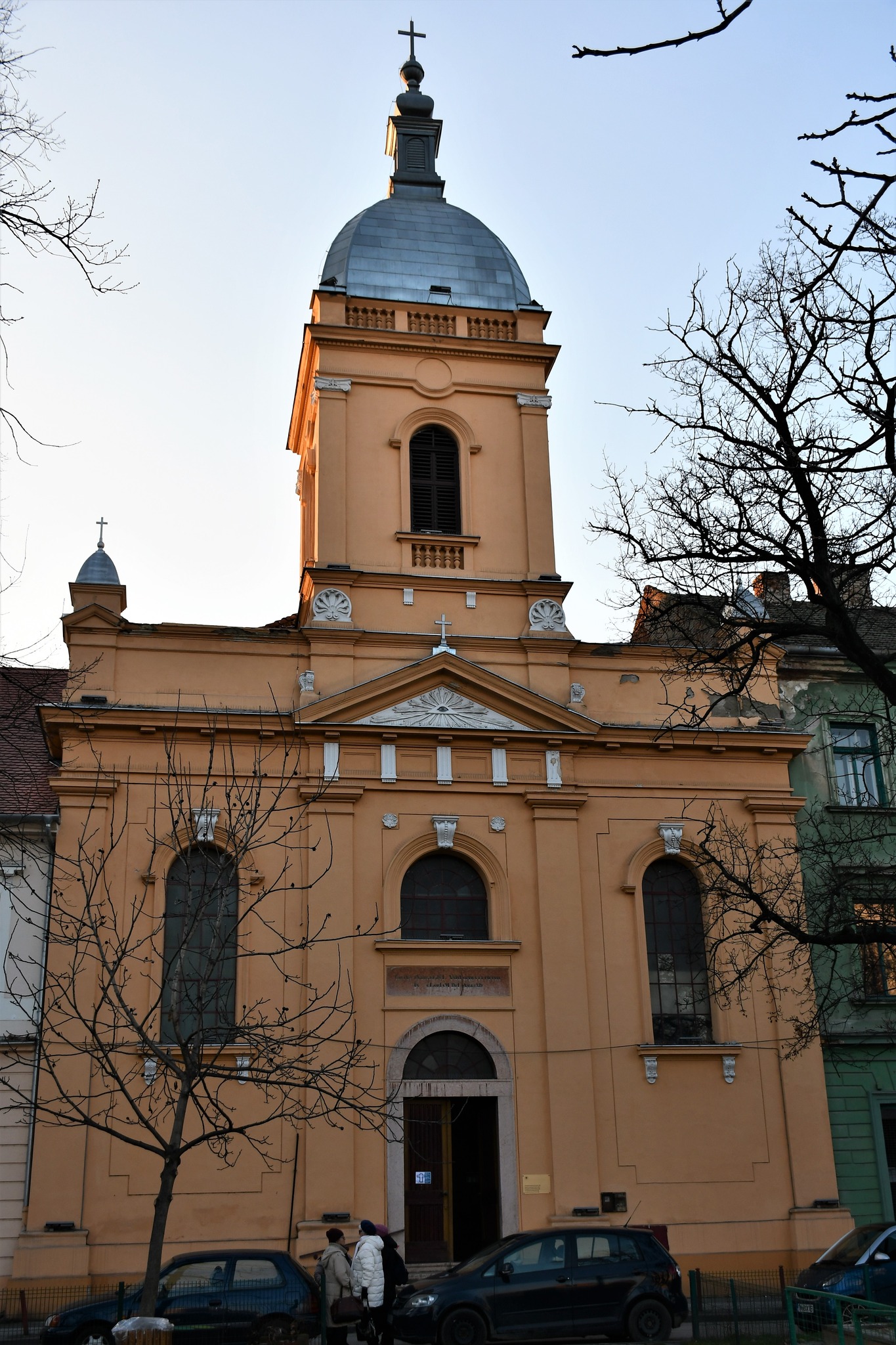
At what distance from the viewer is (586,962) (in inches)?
903

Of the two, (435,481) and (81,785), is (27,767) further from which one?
(435,481)

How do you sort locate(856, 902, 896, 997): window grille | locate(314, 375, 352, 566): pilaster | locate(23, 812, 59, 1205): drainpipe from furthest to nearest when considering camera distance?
locate(314, 375, 352, 566): pilaster < locate(856, 902, 896, 997): window grille < locate(23, 812, 59, 1205): drainpipe

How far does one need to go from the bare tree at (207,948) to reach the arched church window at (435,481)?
5.11 metres

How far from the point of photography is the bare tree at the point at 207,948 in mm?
20734

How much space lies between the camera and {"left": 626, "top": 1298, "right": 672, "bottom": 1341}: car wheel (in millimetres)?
16875

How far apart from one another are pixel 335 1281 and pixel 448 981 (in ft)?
22.2

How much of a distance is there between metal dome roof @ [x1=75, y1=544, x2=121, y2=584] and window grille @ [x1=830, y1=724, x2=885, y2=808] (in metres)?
13.2

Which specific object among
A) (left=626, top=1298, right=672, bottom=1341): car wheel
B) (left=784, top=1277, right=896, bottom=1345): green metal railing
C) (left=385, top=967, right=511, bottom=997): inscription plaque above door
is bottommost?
(left=626, top=1298, right=672, bottom=1341): car wheel

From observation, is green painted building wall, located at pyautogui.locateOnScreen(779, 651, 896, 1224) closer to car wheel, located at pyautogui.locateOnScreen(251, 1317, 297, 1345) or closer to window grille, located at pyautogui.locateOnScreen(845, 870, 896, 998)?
window grille, located at pyautogui.locateOnScreen(845, 870, 896, 998)

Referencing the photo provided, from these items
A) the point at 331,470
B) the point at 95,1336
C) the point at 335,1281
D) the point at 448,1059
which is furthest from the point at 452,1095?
the point at 331,470

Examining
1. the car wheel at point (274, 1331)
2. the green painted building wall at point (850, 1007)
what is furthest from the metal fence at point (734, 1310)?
the green painted building wall at point (850, 1007)

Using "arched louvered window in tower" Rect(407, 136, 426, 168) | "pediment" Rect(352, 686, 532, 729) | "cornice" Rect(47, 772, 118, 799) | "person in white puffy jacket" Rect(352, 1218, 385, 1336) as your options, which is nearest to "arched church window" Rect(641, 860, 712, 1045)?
"pediment" Rect(352, 686, 532, 729)

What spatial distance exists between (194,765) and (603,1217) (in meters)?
9.40

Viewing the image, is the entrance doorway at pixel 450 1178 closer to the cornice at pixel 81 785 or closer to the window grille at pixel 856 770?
the cornice at pixel 81 785
